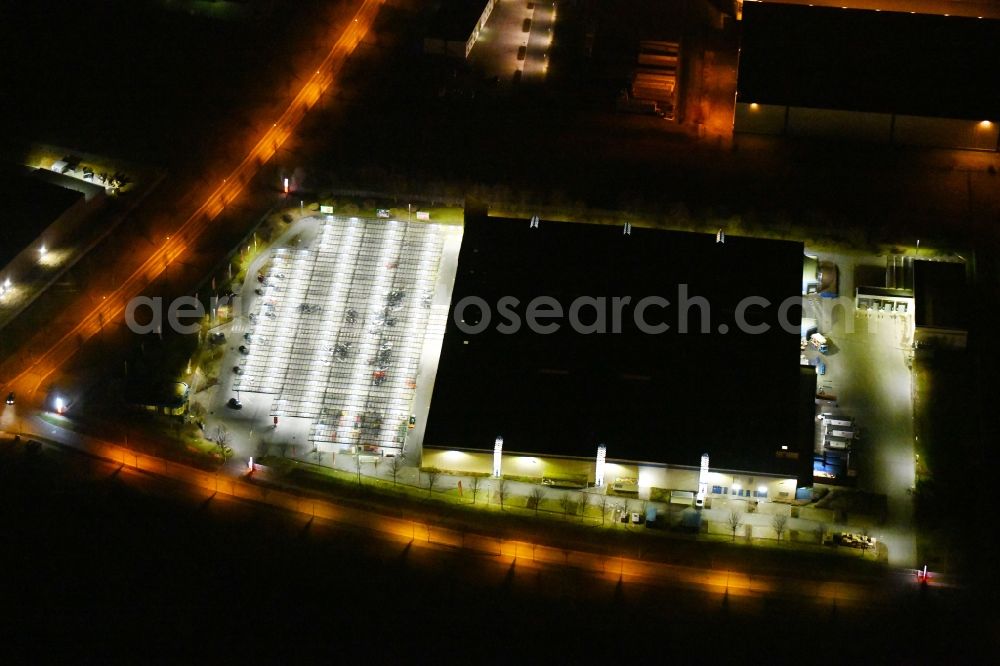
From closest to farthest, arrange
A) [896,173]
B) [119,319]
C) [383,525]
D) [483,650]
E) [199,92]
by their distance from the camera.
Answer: [483,650] < [383,525] < [119,319] < [896,173] < [199,92]

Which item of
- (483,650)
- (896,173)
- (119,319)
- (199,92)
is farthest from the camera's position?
(199,92)

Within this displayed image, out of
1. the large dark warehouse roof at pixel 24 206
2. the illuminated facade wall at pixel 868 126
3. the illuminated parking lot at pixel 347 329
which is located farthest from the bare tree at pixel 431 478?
the illuminated facade wall at pixel 868 126

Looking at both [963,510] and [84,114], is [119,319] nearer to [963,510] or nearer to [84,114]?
[84,114]

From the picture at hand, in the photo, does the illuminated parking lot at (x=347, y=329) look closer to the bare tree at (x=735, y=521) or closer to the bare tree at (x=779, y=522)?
the bare tree at (x=735, y=521)

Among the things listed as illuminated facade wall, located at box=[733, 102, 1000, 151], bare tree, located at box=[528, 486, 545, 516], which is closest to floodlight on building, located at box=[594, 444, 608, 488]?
bare tree, located at box=[528, 486, 545, 516]

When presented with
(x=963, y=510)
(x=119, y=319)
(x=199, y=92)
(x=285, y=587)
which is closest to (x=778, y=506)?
(x=963, y=510)
